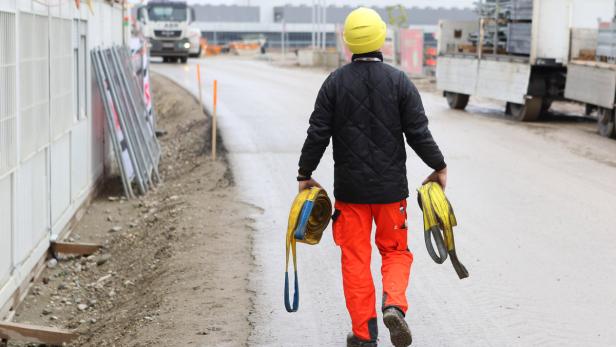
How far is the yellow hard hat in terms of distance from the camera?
5.80 meters

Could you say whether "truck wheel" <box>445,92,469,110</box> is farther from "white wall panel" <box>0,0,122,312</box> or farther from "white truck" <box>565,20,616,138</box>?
"white wall panel" <box>0,0,122,312</box>

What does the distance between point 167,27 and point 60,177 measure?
125 feet

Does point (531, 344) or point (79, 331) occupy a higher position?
point (531, 344)

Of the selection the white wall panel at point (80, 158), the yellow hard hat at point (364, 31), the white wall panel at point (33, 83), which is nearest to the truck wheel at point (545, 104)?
the white wall panel at point (80, 158)

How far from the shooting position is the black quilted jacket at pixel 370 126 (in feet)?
19.0

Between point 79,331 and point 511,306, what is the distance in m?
3.40

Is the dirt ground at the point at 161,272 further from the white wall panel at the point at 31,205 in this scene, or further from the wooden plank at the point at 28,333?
the white wall panel at the point at 31,205

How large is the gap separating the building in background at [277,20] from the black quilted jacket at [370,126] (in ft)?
288

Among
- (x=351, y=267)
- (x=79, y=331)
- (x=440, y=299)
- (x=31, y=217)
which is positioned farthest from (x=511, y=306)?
(x=31, y=217)

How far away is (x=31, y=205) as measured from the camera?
9102 mm

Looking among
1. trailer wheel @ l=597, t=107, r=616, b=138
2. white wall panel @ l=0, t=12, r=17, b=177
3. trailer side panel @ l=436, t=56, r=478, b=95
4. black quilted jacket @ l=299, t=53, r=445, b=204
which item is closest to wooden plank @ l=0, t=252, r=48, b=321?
white wall panel @ l=0, t=12, r=17, b=177

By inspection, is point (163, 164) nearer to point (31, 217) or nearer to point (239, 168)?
point (239, 168)

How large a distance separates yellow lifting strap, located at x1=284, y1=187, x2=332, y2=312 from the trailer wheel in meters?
13.1

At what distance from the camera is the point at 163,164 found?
17219mm
